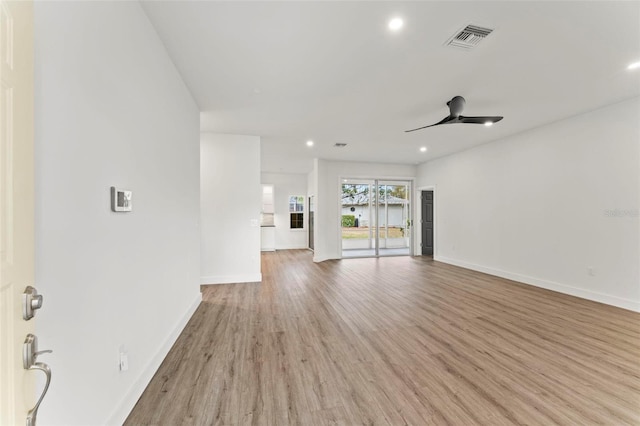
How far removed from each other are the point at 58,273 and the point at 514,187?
6.57 m

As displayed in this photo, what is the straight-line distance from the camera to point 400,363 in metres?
2.36

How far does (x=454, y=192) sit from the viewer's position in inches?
272

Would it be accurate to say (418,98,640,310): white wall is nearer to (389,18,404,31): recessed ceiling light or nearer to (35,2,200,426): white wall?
(389,18,404,31): recessed ceiling light

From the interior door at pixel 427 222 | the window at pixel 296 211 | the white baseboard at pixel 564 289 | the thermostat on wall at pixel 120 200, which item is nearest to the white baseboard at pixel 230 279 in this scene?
the thermostat on wall at pixel 120 200

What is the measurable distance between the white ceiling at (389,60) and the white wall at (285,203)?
501cm

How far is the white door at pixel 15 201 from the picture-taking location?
75cm

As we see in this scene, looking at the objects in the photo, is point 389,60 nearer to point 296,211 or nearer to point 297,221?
point 296,211

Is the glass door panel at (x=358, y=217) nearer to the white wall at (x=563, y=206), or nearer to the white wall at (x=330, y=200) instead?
the white wall at (x=330, y=200)

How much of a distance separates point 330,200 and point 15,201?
696 centimetres

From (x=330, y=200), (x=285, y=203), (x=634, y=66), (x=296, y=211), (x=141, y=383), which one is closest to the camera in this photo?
(x=141, y=383)

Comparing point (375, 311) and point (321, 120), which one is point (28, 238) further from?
point (321, 120)

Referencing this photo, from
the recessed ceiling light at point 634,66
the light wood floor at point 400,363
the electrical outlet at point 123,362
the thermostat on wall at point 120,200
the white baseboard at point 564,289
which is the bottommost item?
the light wood floor at point 400,363

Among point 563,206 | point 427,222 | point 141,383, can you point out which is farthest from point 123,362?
point 427,222

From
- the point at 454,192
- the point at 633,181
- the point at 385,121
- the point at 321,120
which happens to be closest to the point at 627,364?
the point at 633,181
